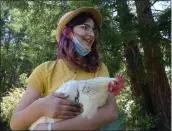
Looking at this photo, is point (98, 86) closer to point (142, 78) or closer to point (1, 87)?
point (142, 78)

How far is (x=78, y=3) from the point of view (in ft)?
14.3

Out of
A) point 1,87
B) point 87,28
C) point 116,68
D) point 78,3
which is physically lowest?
point 1,87

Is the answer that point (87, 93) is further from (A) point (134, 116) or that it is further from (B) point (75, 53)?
(A) point (134, 116)

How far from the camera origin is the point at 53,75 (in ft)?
4.65

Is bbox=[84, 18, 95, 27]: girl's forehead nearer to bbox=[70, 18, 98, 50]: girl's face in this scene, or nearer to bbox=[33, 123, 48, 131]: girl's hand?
bbox=[70, 18, 98, 50]: girl's face

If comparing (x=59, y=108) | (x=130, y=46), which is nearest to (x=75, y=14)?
(x=59, y=108)

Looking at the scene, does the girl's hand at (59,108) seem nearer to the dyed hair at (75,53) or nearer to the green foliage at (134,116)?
the dyed hair at (75,53)

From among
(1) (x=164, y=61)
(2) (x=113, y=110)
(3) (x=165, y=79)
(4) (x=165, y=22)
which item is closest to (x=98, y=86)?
(2) (x=113, y=110)

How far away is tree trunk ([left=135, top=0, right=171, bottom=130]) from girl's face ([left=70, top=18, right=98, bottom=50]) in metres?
3.12

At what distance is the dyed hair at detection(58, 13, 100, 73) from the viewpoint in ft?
4.85

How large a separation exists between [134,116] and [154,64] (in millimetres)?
1328

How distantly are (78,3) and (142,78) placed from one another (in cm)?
190

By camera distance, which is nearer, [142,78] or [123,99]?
[142,78]

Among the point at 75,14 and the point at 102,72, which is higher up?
the point at 75,14
